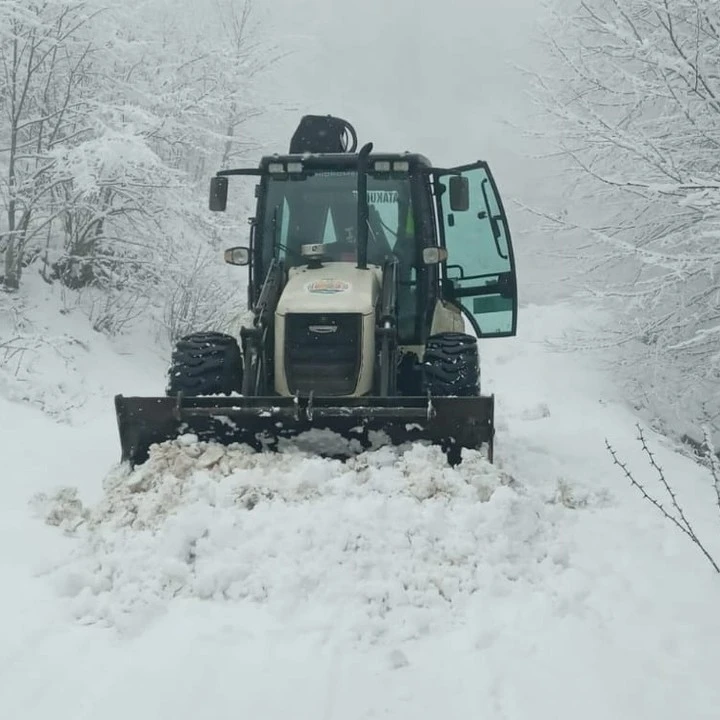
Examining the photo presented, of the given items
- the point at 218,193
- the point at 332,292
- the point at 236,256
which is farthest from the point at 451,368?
the point at 218,193

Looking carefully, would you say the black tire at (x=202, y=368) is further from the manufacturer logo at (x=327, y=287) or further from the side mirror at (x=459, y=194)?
the side mirror at (x=459, y=194)

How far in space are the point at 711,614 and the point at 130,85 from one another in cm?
1344

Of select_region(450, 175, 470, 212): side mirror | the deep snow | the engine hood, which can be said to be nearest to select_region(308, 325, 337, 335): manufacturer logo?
the engine hood

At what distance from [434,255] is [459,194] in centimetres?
51

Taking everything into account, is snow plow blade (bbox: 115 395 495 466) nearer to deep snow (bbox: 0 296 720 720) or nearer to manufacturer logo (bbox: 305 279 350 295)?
deep snow (bbox: 0 296 720 720)

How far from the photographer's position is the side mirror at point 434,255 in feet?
22.2

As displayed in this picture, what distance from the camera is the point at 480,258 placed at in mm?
7531

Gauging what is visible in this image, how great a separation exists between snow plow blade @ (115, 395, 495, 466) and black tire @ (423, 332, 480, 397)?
0.58 meters

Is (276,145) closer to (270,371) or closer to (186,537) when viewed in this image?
(270,371)

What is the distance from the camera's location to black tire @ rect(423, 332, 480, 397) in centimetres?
617

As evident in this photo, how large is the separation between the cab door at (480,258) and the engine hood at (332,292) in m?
1.09

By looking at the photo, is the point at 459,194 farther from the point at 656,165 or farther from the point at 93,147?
the point at 93,147

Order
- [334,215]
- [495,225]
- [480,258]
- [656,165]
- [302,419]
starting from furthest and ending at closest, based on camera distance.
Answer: [656,165]
[480,258]
[495,225]
[334,215]
[302,419]

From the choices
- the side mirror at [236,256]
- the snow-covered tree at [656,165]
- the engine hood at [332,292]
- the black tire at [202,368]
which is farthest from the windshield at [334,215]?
the snow-covered tree at [656,165]
